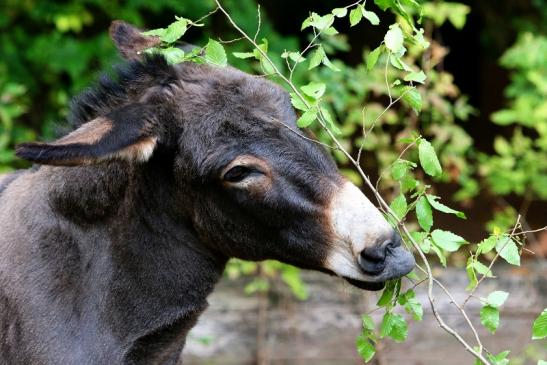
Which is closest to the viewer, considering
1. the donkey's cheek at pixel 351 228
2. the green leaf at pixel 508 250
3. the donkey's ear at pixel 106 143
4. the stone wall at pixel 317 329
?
the donkey's ear at pixel 106 143

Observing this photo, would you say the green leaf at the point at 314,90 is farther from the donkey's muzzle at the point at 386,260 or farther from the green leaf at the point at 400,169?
the donkey's muzzle at the point at 386,260

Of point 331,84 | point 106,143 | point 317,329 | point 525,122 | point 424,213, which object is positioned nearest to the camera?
point 106,143

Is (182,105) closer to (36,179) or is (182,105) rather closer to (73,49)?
(36,179)

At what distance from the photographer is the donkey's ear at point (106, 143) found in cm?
273

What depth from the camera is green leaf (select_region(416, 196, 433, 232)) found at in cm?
308

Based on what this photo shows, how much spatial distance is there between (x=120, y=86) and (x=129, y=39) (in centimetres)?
56

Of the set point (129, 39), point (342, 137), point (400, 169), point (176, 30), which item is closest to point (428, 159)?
point (400, 169)

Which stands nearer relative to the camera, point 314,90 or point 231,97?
point 314,90

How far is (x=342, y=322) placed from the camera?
6852 millimetres

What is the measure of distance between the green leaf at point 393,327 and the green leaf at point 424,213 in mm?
324

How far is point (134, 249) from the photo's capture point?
327cm

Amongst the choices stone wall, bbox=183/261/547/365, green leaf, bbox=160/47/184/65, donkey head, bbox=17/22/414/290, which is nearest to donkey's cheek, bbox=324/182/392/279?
donkey head, bbox=17/22/414/290

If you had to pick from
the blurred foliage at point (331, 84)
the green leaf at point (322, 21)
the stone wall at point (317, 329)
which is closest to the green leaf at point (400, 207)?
the green leaf at point (322, 21)

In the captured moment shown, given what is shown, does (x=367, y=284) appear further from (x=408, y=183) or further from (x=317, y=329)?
(x=317, y=329)
